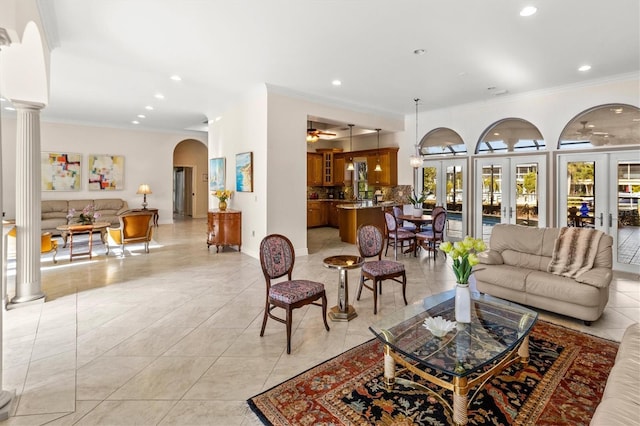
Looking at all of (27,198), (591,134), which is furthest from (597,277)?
(27,198)

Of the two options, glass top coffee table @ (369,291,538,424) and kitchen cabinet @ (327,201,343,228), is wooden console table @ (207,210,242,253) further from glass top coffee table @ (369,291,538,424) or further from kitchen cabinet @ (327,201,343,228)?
glass top coffee table @ (369,291,538,424)

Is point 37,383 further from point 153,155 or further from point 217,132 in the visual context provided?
point 153,155

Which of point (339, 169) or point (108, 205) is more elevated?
point (339, 169)

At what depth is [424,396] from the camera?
228 cm

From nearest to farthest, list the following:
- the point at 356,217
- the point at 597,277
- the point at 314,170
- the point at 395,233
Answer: the point at 597,277 < the point at 395,233 < the point at 356,217 < the point at 314,170

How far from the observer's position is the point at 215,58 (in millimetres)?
4898

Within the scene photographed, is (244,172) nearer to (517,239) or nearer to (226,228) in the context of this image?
(226,228)

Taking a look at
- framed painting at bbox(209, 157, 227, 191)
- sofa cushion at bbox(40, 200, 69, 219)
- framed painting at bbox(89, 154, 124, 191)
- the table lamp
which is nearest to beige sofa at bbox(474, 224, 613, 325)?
framed painting at bbox(209, 157, 227, 191)

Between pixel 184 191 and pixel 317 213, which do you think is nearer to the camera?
pixel 317 213

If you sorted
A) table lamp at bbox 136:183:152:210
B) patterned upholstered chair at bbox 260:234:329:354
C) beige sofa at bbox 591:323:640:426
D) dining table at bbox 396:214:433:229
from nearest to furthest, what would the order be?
beige sofa at bbox 591:323:640:426 → patterned upholstered chair at bbox 260:234:329:354 → dining table at bbox 396:214:433:229 → table lamp at bbox 136:183:152:210

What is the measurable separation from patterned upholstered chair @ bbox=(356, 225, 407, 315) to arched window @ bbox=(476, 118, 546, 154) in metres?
4.62

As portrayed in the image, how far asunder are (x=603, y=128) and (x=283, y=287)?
6.51m

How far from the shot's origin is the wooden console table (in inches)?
278

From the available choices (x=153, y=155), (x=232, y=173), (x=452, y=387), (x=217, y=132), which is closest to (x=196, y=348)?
(x=452, y=387)
